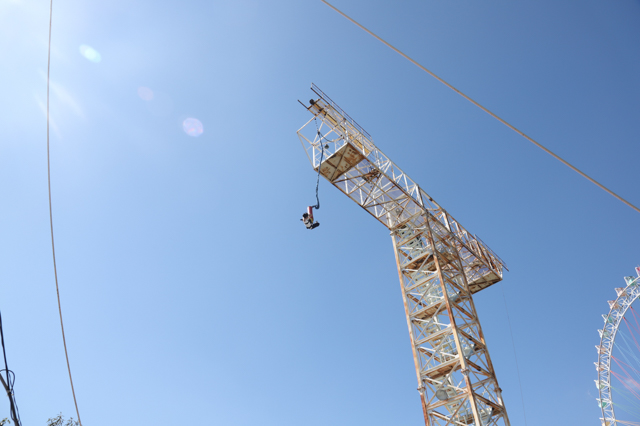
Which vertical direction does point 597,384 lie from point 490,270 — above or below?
below

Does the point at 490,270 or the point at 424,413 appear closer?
the point at 424,413

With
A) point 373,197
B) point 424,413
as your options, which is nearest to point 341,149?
point 373,197

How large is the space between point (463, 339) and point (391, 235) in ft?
18.8

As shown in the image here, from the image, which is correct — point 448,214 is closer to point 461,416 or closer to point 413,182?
point 413,182

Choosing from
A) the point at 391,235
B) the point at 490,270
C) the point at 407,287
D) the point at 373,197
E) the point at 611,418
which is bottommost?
the point at 611,418

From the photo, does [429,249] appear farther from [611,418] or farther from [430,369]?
[611,418]

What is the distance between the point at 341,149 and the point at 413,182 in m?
4.61

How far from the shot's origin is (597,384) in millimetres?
38469

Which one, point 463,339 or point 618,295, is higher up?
point 618,295

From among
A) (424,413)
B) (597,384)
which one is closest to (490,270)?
(424,413)

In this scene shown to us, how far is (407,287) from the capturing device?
690 inches

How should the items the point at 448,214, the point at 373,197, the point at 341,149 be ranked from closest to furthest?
the point at 341,149, the point at 373,197, the point at 448,214

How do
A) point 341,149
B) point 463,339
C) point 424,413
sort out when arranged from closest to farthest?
point 424,413 < point 463,339 < point 341,149

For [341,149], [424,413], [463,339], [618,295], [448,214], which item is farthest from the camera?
[618,295]
